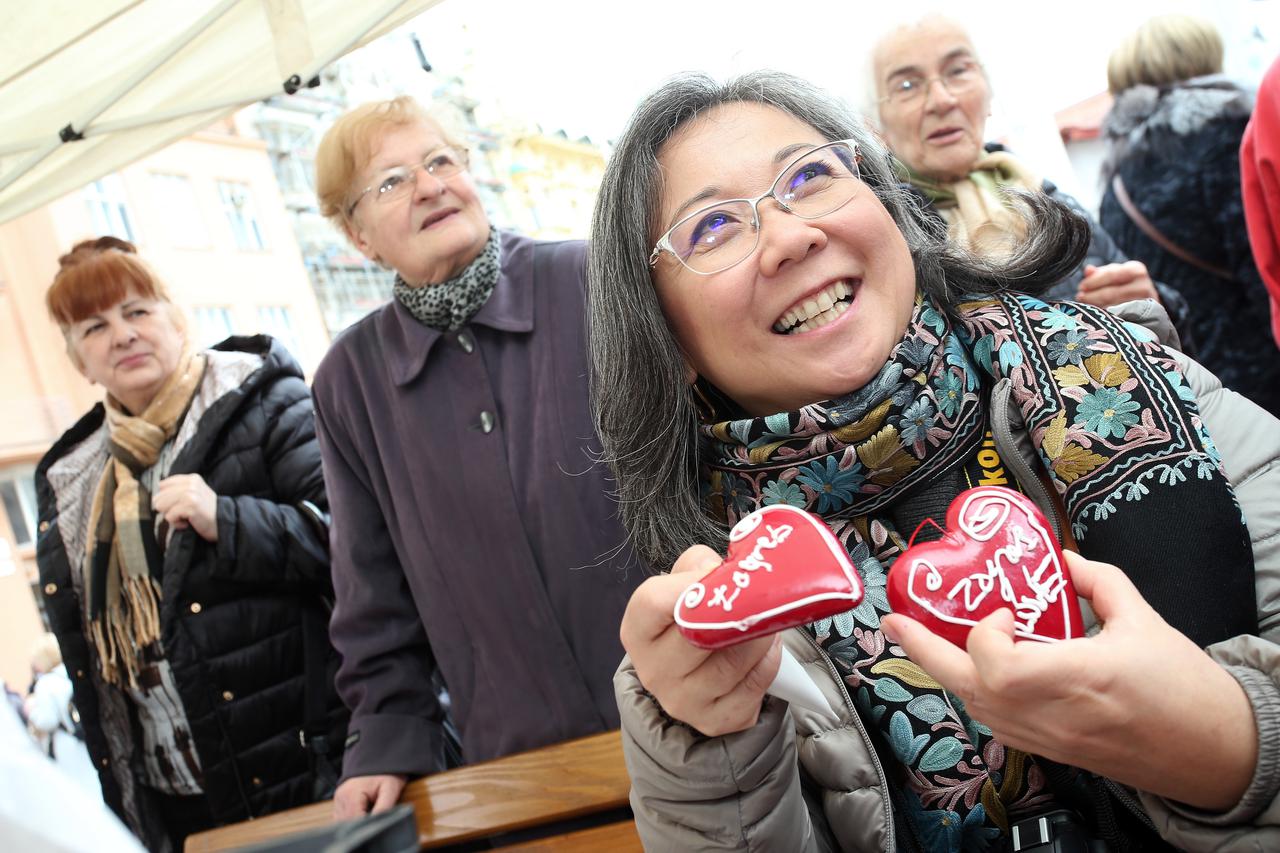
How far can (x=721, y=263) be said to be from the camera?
147 centimetres

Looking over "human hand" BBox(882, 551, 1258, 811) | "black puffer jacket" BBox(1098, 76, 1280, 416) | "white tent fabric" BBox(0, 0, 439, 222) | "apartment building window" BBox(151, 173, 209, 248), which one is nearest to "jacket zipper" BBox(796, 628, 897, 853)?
"human hand" BBox(882, 551, 1258, 811)

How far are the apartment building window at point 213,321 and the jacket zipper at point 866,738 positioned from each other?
3.03 meters

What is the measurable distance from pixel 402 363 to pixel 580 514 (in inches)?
23.1

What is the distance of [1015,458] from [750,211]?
20.5 inches

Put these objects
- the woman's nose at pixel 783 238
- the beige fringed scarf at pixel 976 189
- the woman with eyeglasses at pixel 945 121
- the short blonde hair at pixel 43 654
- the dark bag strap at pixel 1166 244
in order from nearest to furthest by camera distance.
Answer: the woman's nose at pixel 783 238, the beige fringed scarf at pixel 976 189, the woman with eyeglasses at pixel 945 121, the dark bag strap at pixel 1166 244, the short blonde hair at pixel 43 654

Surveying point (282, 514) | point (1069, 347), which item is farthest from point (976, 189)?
point (282, 514)

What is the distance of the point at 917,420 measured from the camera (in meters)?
1.42

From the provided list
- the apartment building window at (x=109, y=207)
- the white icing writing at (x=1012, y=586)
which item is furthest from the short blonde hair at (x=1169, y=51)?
the apartment building window at (x=109, y=207)

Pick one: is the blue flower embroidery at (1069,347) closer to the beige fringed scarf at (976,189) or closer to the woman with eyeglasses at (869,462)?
the woman with eyeglasses at (869,462)

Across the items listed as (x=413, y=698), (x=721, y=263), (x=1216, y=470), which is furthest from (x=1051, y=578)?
(x=413, y=698)

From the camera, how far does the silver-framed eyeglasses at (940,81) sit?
2.68m

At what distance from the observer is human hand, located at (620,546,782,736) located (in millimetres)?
1155

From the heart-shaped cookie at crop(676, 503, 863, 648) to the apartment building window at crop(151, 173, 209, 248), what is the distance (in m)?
3.54

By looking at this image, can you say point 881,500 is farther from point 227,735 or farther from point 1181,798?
point 227,735
